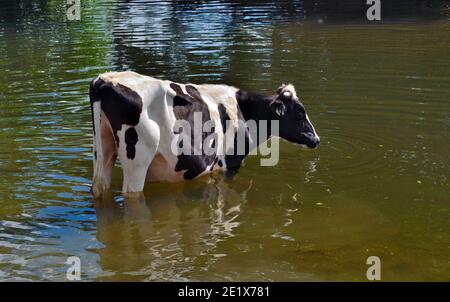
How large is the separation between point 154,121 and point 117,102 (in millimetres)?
531

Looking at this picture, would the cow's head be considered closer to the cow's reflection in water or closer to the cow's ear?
the cow's ear

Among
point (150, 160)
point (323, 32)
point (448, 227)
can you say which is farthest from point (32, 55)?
point (448, 227)

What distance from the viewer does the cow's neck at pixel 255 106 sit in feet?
36.2

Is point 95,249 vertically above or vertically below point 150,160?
below

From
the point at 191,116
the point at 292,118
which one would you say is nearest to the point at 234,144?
the point at 191,116

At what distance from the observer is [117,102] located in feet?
30.4

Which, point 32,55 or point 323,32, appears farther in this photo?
point 323,32

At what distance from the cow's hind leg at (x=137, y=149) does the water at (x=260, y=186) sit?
0.37 m

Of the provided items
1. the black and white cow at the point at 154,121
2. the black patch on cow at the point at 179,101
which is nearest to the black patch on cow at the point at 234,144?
the black and white cow at the point at 154,121

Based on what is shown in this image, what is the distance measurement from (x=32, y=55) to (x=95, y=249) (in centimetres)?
1499

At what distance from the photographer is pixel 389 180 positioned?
10.6m

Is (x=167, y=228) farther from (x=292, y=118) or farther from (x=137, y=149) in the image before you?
(x=292, y=118)

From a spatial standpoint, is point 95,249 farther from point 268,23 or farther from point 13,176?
point 268,23

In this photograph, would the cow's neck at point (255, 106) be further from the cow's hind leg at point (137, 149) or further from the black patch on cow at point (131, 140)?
the black patch on cow at point (131, 140)
